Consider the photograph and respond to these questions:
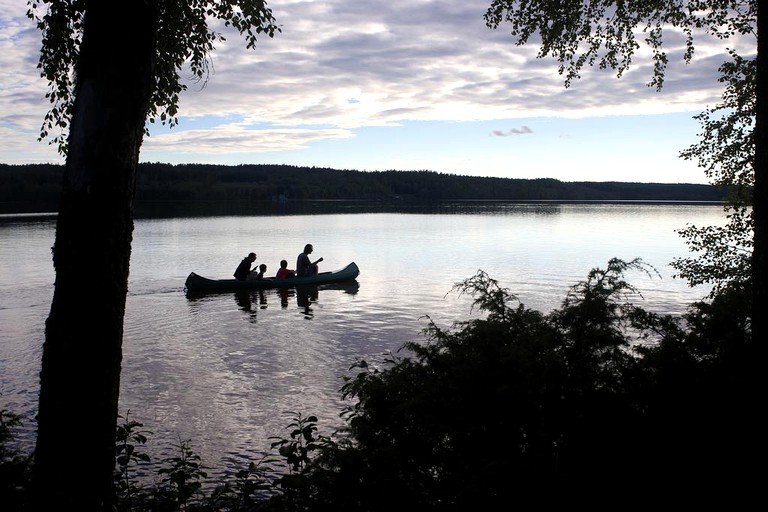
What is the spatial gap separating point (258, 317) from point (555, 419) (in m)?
18.5

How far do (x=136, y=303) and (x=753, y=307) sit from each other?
73.0ft

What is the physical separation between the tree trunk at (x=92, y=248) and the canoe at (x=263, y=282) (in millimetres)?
22623

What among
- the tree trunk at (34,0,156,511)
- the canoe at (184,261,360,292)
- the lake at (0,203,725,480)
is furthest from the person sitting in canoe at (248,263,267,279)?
the tree trunk at (34,0,156,511)

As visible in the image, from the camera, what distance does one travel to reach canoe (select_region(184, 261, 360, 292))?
26.7 m

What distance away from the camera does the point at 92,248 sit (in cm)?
413

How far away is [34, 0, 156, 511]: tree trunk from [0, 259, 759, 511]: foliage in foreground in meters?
1.36

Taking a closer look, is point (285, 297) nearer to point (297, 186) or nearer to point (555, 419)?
point (555, 419)

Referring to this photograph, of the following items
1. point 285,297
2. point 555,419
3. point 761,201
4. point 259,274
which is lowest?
point 285,297

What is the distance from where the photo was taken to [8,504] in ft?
16.2

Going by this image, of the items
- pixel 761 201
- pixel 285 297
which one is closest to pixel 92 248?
pixel 761 201

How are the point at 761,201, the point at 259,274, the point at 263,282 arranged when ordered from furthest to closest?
1. the point at 259,274
2. the point at 263,282
3. the point at 761,201

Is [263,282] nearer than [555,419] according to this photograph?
No

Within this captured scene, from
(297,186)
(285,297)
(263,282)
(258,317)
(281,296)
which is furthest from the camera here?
(297,186)

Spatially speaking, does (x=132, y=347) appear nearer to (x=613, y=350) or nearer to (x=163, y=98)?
(x=163, y=98)
